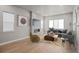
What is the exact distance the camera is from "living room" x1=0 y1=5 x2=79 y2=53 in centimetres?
317

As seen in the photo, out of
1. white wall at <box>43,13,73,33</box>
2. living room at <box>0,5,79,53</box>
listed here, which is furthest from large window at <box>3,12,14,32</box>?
white wall at <box>43,13,73,33</box>

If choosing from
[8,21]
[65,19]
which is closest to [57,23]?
[65,19]

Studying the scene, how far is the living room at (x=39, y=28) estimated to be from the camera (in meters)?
3.17

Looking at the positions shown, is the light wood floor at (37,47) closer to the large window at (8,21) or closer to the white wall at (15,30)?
the white wall at (15,30)

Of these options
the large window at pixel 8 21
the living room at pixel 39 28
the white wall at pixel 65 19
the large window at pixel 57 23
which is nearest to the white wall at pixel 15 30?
the living room at pixel 39 28

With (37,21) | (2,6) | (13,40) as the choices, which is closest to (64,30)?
(37,21)

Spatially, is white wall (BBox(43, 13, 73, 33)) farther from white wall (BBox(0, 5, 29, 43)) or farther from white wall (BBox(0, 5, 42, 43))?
white wall (BBox(0, 5, 29, 43))

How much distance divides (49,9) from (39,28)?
0.85 m

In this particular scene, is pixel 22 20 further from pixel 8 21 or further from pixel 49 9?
pixel 49 9

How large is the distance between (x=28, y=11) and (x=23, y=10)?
20 cm

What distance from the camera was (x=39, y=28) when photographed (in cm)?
361

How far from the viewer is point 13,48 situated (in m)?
3.22

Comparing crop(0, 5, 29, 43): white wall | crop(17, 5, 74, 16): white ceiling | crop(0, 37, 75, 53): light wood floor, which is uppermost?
crop(17, 5, 74, 16): white ceiling
